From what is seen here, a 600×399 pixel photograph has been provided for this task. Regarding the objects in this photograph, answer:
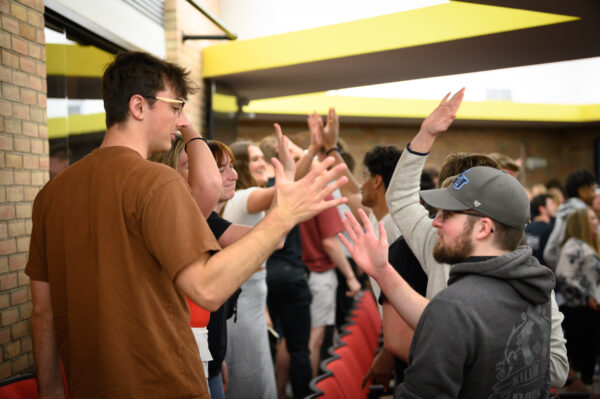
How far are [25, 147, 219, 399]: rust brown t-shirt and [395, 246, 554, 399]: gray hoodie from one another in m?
0.58

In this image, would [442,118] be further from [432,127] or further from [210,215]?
[210,215]

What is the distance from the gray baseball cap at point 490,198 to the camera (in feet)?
4.93

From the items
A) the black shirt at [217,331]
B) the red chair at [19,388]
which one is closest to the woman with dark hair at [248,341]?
the black shirt at [217,331]

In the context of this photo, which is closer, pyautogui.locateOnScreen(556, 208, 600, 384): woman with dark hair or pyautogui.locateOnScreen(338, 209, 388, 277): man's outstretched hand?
pyautogui.locateOnScreen(338, 209, 388, 277): man's outstretched hand

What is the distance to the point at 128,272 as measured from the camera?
51.5 inches

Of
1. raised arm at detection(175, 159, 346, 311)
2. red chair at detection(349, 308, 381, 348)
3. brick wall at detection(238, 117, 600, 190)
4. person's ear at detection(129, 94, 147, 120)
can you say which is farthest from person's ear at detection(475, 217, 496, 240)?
brick wall at detection(238, 117, 600, 190)

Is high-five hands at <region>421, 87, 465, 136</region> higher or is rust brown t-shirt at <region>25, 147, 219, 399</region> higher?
high-five hands at <region>421, 87, 465, 136</region>

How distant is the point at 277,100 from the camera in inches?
432

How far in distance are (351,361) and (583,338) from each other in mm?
3279

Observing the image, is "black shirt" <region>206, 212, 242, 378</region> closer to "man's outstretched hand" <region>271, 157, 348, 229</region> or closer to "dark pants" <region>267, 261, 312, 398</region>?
"man's outstretched hand" <region>271, 157, 348, 229</region>

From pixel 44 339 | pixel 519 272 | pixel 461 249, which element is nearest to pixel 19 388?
pixel 44 339

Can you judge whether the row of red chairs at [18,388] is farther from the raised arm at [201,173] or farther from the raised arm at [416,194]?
the raised arm at [416,194]

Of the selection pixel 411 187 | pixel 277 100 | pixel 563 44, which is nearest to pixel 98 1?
pixel 411 187

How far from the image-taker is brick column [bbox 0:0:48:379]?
2.81 meters
